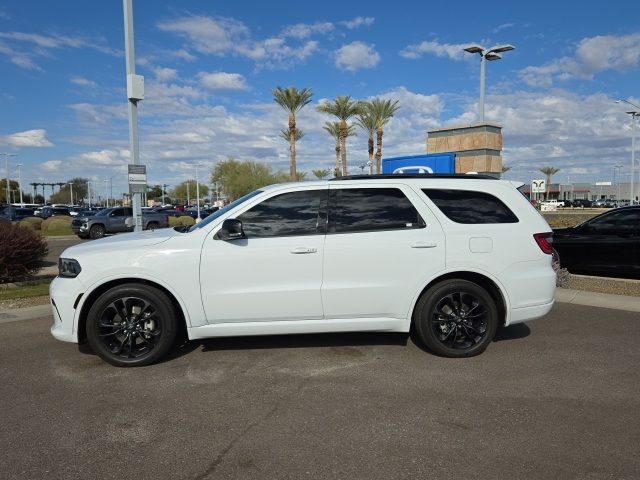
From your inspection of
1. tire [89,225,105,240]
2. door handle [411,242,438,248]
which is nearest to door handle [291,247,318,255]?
door handle [411,242,438,248]

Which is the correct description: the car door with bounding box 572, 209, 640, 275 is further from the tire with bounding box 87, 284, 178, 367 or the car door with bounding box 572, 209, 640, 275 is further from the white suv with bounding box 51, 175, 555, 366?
the tire with bounding box 87, 284, 178, 367

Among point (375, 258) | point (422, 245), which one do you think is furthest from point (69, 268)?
point (422, 245)

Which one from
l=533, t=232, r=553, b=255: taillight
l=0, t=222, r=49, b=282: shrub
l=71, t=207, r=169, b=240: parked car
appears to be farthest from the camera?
l=71, t=207, r=169, b=240: parked car

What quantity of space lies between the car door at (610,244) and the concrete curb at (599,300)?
4.86ft

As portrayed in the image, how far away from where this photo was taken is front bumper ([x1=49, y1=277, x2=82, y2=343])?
4.67 m

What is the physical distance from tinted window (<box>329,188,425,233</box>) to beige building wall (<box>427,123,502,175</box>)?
10.4m

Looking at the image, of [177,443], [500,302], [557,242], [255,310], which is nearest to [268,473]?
[177,443]

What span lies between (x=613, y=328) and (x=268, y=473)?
5.07 m

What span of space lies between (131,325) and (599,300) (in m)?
6.81

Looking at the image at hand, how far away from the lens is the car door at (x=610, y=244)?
8930 mm

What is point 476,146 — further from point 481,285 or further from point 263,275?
point 263,275

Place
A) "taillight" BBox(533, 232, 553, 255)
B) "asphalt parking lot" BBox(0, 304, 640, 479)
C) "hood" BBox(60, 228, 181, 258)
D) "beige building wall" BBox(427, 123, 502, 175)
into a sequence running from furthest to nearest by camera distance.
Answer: "beige building wall" BBox(427, 123, 502, 175) → "taillight" BBox(533, 232, 553, 255) → "hood" BBox(60, 228, 181, 258) → "asphalt parking lot" BBox(0, 304, 640, 479)

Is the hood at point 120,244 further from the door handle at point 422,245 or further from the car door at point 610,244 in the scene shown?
the car door at point 610,244

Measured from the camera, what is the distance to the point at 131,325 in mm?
4754
